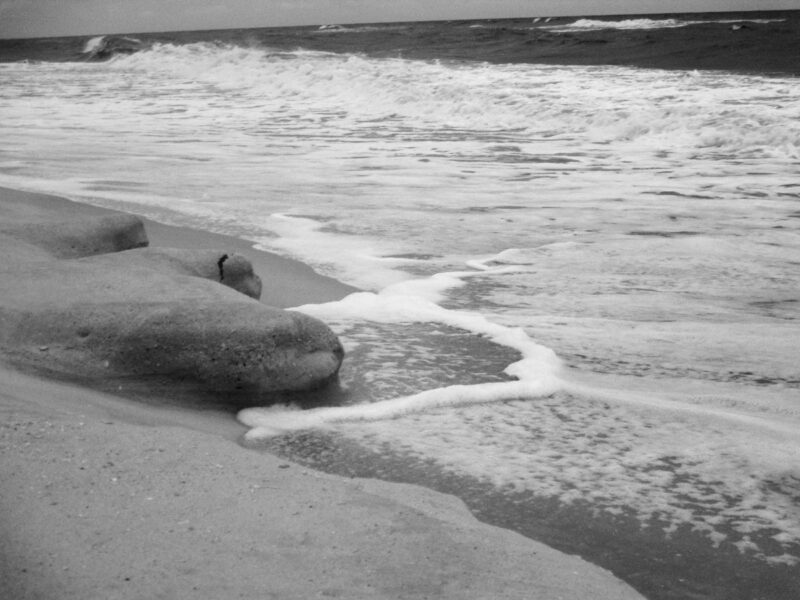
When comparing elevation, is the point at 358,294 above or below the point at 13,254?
below

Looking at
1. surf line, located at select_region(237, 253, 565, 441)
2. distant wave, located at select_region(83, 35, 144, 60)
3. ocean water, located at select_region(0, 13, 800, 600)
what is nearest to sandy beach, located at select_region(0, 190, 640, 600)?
ocean water, located at select_region(0, 13, 800, 600)

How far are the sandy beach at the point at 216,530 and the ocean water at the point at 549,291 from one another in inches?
8.2

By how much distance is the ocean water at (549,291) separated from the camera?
2.15m

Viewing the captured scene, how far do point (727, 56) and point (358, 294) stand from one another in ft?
62.9

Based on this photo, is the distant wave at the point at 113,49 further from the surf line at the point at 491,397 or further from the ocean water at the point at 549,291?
the surf line at the point at 491,397

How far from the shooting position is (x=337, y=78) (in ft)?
56.0

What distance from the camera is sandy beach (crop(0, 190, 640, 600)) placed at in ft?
5.06

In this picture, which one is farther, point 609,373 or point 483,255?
point 483,255

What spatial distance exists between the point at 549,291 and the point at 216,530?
2471 millimetres

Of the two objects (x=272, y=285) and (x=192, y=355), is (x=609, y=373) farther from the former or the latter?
(x=272, y=285)

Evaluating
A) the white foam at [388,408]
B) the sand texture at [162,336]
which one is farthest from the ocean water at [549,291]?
the sand texture at [162,336]

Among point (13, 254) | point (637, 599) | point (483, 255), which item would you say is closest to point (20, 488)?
point (637, 599)

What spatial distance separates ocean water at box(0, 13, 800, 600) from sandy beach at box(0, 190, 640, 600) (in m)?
0.21

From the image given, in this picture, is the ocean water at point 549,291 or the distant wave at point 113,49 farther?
the distant wave at point 113,49
